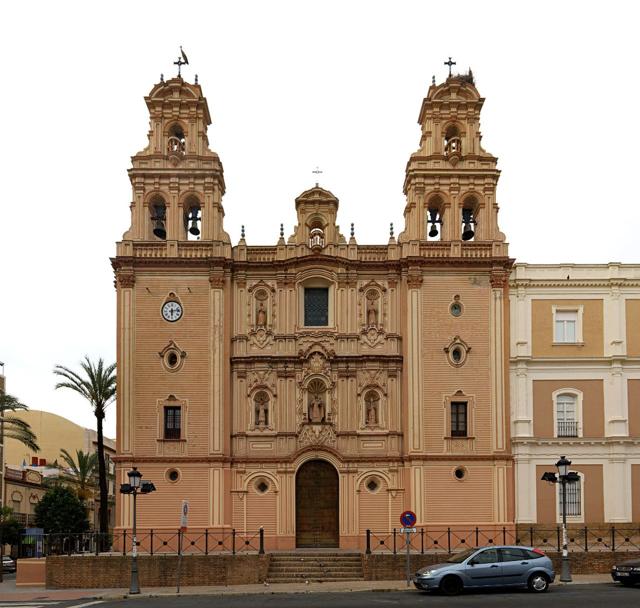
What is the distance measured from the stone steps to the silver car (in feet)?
20.1

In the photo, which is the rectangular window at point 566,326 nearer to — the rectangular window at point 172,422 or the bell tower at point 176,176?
the bell tower at point 176,176

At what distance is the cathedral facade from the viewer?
44.4 m

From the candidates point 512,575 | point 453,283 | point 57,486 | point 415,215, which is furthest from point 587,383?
point 57,486

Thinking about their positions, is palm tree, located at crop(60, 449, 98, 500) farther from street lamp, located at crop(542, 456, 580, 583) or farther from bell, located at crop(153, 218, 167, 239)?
street lamp, located at crop(542, 456, 580, 583)

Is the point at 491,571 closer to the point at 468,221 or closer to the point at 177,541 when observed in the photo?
the point at 177,541

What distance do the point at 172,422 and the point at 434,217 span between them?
49.2ft

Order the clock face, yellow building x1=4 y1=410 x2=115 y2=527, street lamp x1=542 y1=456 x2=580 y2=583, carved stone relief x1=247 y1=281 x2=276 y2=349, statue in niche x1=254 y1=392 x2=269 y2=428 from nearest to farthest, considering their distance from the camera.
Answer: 1. street lamp x1=542 y1=456 x2=580 y2=583
2. statue in niche x1=254 y1=392 x2=269 y2=428
3. the clock face
4. carved stone relief x1=247 y1=281 x2=276 y2=349
5. yellow building x1=4 y1=410 x2=115 y2=527

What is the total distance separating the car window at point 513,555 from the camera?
32.7 metres

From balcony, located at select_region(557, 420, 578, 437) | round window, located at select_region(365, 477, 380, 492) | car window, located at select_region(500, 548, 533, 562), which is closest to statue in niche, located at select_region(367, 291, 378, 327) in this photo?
round window, located at select_region(365, 477, 380, 492)

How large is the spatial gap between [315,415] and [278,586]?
34.8 feet

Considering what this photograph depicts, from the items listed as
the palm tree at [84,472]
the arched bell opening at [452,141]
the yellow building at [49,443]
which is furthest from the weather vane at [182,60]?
the yellow building at [49,443]

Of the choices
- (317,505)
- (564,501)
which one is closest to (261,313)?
(317,505)

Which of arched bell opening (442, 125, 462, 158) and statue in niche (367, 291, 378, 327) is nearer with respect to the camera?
statue in niche (367, 291, 378, 327)

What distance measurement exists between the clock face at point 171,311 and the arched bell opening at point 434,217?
1156 cm
